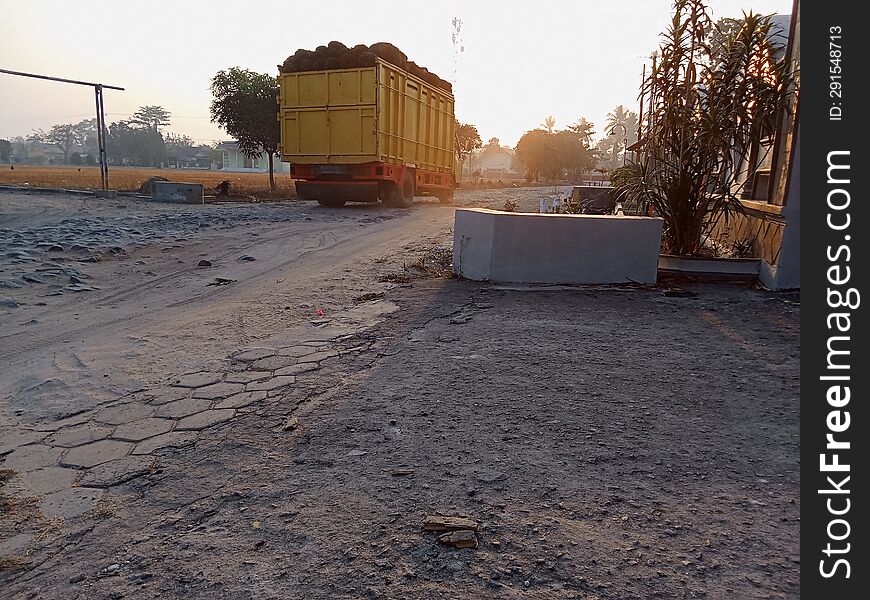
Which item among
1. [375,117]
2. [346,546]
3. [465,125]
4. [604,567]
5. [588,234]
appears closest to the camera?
[604,567]

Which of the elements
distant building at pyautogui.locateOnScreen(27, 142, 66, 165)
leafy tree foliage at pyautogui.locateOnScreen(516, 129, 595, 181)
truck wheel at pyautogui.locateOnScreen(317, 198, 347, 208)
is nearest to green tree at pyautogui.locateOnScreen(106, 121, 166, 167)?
distant building at pyautogui.locateOnScreen(27, 142, 66, 165)

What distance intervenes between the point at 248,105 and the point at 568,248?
63.0 feet

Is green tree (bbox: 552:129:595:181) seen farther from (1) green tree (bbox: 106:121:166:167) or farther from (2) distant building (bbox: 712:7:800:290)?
(1) green tree (bbox: 106:121:166:167)

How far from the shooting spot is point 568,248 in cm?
625

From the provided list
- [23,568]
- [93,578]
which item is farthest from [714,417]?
[23,568]

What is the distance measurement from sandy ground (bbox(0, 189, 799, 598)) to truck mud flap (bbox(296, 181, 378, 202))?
30.6ft

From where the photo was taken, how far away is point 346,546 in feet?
6.40

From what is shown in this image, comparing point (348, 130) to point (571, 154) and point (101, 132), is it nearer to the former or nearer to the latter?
point (101, 132)

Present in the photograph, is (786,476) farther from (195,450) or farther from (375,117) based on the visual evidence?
(375,117)

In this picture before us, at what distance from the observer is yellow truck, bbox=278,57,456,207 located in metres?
14.1

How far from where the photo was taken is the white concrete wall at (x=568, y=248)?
244 inches

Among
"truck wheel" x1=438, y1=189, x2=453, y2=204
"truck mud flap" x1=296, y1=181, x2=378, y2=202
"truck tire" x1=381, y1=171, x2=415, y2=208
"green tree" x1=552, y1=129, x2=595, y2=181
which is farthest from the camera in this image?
"green tree" x1=552, y1=129, x2=595, y2=181

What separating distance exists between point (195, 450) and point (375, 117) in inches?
487

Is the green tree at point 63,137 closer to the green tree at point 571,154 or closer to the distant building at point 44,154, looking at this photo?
the distant building at point 44,154
